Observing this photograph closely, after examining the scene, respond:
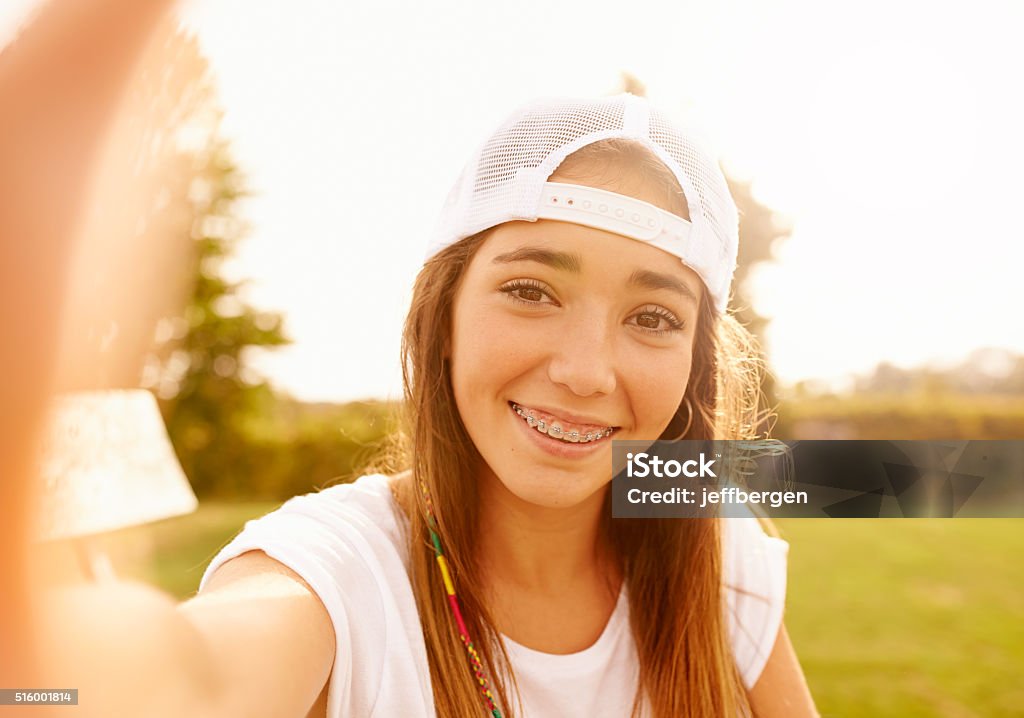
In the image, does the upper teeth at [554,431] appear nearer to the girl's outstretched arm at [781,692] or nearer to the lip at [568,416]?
the lip at [568,416]

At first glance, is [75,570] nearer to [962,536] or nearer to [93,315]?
[93,315]

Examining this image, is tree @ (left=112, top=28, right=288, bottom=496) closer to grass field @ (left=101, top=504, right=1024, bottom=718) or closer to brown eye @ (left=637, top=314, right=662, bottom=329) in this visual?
grass field @ (left=101, top=504, right=1024, bottom=718)

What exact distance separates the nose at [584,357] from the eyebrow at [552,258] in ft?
0.33

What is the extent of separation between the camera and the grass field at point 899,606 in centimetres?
605

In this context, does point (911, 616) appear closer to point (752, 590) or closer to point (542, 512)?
point (752, 590)

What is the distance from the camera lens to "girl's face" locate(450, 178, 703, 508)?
146 centimetres

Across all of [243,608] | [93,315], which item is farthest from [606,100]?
[93,315]

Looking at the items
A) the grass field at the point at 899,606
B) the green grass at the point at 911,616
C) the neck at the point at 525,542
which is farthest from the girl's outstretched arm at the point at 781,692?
the green grass at the point at 911,616

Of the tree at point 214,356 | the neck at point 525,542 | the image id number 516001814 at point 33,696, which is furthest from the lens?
the tree at point 214,356

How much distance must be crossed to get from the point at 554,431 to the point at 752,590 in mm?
724

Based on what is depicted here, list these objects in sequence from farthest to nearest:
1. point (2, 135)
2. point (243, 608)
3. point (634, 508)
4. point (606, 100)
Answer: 1. point (634, 508)
2. point (606, 100)
3. point (243, 608)
4. point (2, 135)

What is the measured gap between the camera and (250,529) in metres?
1.28

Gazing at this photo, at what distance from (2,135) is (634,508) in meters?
1.60

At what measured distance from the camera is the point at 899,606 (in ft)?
27.5
